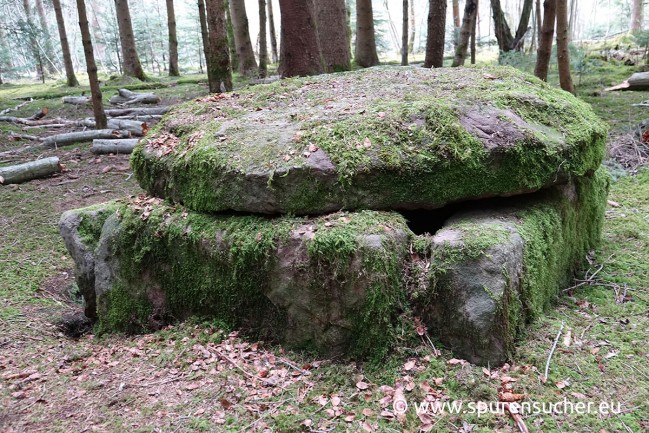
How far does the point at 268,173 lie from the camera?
13.1 ft

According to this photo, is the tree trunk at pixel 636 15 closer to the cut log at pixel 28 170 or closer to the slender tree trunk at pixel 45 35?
the cut log at pixel 28 170

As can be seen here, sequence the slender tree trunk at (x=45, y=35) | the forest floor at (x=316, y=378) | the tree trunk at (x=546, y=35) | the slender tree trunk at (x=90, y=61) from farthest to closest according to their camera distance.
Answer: the slender tree trunk at (x=45, y=35), the slender tree trunk at (x=90, y=61), the tree trunk at (x=546, y=35), the forest floor at (x=316, y=378)

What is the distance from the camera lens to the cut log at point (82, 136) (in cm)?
1062

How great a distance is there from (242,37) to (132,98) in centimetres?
476

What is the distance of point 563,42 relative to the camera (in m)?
9.67

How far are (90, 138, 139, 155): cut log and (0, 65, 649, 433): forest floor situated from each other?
17.9 feet

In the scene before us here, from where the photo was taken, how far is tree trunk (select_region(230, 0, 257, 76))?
16.9 meters

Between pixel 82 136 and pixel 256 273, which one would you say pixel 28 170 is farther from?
pixel 256 273

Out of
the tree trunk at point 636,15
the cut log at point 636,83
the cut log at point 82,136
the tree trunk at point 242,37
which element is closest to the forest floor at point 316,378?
the cut log at point 82,136

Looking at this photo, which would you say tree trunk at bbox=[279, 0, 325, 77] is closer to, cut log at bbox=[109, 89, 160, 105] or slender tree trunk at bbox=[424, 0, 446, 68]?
slender tree trunk at bbox=[424, 0, 446, 68]

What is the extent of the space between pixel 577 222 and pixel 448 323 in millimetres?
2337

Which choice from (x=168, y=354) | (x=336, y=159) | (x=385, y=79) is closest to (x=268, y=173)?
(x=336, y=159)

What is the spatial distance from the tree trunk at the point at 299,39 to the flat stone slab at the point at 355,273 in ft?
15.8

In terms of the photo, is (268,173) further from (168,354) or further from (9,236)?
(9,236)
